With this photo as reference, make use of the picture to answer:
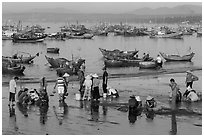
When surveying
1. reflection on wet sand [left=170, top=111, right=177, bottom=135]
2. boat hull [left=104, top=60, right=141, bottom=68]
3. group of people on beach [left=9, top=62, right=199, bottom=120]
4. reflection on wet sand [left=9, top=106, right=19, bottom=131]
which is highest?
group of people on beach [left=9, top=62, right=199, bottom=120]

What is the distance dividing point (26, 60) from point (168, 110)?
28806 mm

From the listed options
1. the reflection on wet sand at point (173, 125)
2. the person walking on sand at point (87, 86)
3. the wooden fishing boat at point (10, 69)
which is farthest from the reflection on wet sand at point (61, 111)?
the wooden fishing boat at point (10, 69)

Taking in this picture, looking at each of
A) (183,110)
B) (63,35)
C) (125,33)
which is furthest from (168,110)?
(125,33)

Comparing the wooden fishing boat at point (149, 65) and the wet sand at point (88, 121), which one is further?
the wooden fishing boat at point (149, 65)

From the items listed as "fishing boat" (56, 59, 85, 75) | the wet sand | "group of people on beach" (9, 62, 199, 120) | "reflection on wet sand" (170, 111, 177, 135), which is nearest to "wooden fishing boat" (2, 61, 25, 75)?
"fishing boat" (56, 59, 85, 75)

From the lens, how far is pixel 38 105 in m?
16.2

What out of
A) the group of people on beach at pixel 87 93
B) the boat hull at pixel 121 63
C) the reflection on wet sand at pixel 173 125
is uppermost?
the group of people on beach at pixel 87 93

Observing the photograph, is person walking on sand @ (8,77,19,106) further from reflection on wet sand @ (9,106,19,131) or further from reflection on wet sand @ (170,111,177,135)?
reflection on wet sand @ (170,111,177,135)

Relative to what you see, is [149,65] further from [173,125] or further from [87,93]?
[173,125]

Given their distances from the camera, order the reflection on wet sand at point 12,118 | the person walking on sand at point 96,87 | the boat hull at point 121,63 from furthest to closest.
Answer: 1. the boat hull at point 121,63
2. the person walking on sand at point 96,87
3. the reflection on wet sand at point 12,118

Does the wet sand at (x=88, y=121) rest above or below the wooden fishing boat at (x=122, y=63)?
above

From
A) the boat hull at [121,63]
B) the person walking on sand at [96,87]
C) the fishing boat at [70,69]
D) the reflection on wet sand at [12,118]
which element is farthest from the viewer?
the boat hull at [121,63]

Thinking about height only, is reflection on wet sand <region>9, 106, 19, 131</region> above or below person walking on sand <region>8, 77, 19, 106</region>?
below

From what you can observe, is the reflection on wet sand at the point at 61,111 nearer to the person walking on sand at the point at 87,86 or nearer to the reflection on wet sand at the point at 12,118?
the person walking on sand at the point at 87,86
